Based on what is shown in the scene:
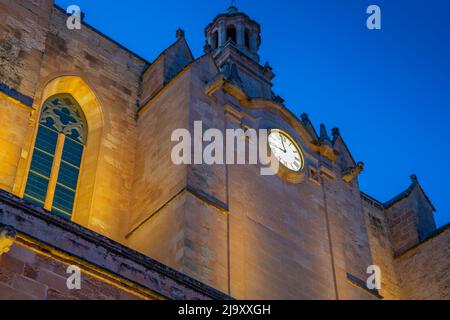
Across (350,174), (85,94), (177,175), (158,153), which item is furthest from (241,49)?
(177,175)

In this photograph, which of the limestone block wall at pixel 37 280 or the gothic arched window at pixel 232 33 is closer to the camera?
the limestone block wall at pixel 37 280

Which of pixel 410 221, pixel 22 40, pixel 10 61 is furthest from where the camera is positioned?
pixel 410 221

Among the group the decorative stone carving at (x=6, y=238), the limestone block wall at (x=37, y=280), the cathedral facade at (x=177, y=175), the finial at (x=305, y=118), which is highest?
the finial at (x=305, y=118)

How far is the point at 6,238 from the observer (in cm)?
943

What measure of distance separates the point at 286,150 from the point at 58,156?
18.5 feet

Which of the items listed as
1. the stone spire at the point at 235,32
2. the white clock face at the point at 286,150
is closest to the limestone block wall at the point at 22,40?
the white clock face at the point at 286,150

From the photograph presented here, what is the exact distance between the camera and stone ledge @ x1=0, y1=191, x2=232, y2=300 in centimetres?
1007

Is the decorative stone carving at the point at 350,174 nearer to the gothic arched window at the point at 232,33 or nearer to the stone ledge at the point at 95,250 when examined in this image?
the gothic arched window at the point at 232,33

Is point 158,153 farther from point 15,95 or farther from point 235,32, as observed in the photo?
point 235,32

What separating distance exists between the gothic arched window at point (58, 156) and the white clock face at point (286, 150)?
14.9ft

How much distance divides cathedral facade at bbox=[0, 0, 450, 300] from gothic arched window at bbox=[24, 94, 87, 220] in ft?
0.09

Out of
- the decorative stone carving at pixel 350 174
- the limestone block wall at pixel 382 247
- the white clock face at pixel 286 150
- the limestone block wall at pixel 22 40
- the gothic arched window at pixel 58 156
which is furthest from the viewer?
the limestone block wall at pixel 382 247

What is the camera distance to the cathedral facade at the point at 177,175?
16.2 metres
